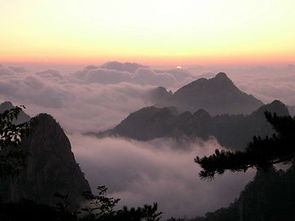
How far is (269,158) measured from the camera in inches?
466

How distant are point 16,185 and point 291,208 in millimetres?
81509

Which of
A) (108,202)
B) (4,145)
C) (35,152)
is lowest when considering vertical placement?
(35,152)

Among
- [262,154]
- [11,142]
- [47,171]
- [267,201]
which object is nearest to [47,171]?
[47,171]

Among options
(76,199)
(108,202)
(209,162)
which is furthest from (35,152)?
(209,162)

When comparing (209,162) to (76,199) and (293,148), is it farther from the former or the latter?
(76,199)

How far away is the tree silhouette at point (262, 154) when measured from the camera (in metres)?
11.5

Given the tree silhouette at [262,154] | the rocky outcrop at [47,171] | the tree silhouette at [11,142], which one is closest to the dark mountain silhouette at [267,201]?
the rocky outcrop at [47,171]

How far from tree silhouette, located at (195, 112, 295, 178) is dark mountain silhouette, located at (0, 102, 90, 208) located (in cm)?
11825

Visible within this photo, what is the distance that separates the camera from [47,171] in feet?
447

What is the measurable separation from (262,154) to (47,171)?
131m

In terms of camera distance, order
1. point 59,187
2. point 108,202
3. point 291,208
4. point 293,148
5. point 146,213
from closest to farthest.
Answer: point 293,148, point 146,213, point 108,202, point 291,208, point 59,187

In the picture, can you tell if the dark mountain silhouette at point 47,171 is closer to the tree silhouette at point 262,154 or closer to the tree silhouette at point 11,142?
the tree silhouette at point 11,142

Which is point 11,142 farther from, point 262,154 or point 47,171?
point 47,171

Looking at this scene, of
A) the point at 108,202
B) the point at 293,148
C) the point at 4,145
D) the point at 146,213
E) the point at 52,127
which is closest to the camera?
the point at 293,148
